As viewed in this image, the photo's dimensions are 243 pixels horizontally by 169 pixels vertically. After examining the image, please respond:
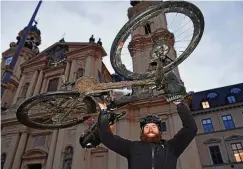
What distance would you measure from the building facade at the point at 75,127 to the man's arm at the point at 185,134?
6.60m

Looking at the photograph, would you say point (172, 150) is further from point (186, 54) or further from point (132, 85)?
point (186, 54)

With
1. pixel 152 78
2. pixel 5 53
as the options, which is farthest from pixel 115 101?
pixel 5 53

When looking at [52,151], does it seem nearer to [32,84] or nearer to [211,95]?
[32,84]

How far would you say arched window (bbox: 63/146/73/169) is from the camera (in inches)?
546

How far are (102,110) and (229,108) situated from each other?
23783 millimetres

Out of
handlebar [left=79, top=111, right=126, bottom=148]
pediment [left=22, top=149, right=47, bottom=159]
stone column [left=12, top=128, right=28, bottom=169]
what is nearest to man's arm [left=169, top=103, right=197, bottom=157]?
handlebar [left=79, top=111, right=126, bottom=148]

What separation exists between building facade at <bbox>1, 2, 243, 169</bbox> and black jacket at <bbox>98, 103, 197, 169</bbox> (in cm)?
664

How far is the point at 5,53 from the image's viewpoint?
29.8m

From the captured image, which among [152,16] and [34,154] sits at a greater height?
[152,16]

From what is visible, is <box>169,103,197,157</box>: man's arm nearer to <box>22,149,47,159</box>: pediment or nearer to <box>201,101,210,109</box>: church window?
<box>22,149,47,159</box>: pediment

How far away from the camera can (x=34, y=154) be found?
15.5 m

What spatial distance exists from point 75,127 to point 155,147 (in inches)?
532

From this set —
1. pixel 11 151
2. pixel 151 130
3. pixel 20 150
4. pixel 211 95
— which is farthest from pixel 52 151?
pixel 211 95

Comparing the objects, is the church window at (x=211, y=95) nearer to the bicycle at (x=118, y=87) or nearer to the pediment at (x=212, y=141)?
the pediment at (x=212, y=141)
